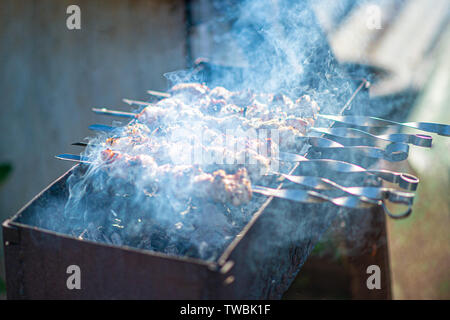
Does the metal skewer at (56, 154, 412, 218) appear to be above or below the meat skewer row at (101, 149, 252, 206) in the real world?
below

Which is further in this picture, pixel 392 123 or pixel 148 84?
pixel 148 84

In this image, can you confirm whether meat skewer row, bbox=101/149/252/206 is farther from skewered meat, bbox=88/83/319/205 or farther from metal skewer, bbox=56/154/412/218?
metal skewer, bbox=56/154/412/218

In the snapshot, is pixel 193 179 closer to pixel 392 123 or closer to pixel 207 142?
pixel 207 142

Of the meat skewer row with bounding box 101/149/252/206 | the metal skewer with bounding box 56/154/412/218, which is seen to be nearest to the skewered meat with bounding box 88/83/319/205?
the meat skewer row with bounding box 101/149/252/206

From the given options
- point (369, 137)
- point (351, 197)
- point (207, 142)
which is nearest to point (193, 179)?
point (207, 142)

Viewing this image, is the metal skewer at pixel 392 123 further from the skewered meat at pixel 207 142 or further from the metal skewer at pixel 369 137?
the skewered meat at pixel 207 142

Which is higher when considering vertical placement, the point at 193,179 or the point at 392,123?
the point at 392,123

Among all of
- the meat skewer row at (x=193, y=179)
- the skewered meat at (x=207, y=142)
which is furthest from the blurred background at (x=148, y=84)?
the meat skewer row at (x=193, y=179)
